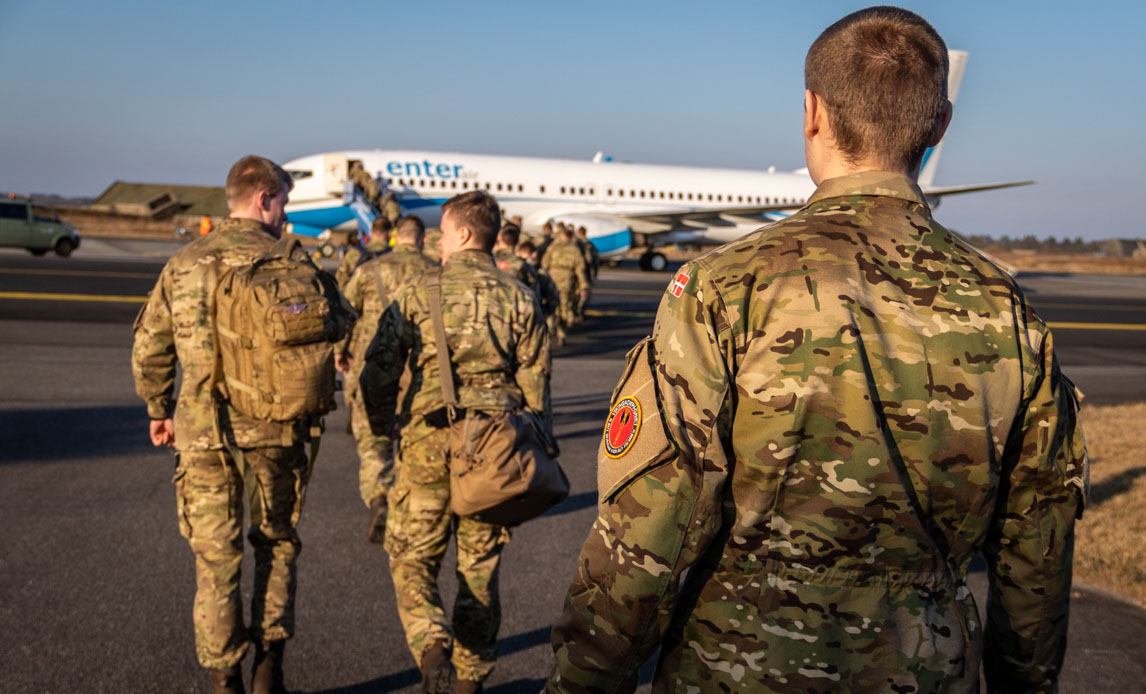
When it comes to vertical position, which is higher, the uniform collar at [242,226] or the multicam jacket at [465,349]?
the uniform collar at [242,226]

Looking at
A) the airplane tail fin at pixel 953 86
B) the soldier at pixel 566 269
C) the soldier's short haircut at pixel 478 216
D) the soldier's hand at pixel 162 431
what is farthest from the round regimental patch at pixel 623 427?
the airplane tail fin at pixel 953 86

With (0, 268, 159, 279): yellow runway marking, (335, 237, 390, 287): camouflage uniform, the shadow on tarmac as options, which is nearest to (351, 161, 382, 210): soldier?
(0, 268, 159, 279): yellow runway marking

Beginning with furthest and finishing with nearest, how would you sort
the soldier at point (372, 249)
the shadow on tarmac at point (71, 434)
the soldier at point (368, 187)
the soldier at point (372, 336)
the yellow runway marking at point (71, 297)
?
the soldier at point (368, 187) < the yellow runway marking at point (71, 297) < the soldier at point (372, 249) < the shadow on tarmac at point (71, 434) < the soldier at point (372, 336)

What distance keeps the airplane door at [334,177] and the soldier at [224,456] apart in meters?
25.4

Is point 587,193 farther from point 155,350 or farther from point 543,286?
point 155,350

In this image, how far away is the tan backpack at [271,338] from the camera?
3521 mm

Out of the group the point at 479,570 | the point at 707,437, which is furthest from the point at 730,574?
the point at 479,570

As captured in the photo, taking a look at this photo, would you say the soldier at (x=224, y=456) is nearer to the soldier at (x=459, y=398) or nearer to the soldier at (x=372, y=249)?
the soldier at (x=459, y=398)

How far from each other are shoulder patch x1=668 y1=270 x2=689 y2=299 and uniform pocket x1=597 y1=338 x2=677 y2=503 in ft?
0.35

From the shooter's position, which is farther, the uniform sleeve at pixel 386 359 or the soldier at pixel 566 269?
the soldier at pixel 566 269

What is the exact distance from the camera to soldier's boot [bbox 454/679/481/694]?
12.0 ft

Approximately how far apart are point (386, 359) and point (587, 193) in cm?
2795

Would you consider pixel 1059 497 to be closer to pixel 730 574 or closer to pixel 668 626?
pixel 730 574

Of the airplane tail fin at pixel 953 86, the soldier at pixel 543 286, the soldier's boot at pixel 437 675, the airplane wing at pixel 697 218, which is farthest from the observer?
the airplane tail fin at pixel 953 86
